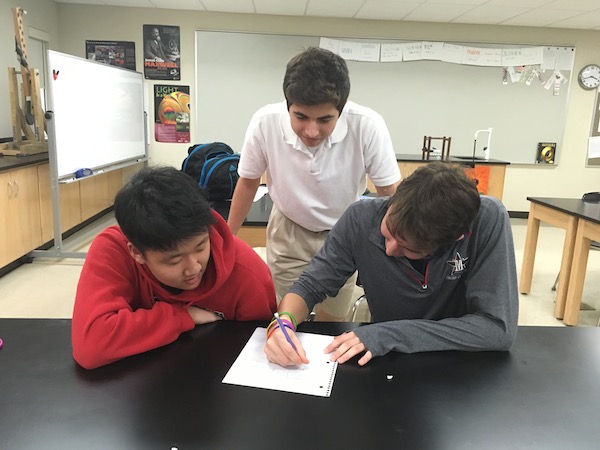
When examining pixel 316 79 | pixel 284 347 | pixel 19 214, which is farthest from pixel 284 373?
pixel 19 214

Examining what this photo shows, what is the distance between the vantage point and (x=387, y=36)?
17.6 feet

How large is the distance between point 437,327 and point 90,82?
3665mm

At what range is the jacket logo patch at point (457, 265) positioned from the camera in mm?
1116

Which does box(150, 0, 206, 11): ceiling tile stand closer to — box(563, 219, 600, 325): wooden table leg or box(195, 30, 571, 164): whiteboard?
box(195, 30, 571, 164): whiteboard

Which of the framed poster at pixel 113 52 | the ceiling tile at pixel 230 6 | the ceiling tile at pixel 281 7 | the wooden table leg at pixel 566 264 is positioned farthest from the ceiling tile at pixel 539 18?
the framed poster at pixel 113 52

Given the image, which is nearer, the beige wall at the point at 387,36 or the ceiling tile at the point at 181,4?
the ceiling tile at the point at 181,4

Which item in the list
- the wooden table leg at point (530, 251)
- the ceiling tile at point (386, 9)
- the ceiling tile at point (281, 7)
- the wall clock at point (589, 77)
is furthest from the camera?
the wall clock at point (589, 77)

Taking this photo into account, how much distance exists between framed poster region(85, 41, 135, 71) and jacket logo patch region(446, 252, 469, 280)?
510cm

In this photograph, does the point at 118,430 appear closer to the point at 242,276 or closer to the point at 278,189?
the point at 242,276

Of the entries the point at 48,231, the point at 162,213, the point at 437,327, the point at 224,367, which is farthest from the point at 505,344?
the point at 48,231

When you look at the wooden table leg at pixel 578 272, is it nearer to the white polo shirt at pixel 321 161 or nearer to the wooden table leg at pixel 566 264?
the wooden table leg at pixel 566 264

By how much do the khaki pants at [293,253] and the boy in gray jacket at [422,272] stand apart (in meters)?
0.52

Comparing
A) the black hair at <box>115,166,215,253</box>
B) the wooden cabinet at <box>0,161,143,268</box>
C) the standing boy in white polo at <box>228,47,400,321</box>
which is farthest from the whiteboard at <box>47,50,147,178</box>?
the black hair at <box>115,166,215,253</box>

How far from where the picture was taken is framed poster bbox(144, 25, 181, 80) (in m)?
5.21
